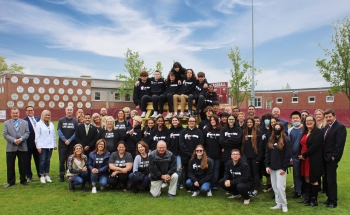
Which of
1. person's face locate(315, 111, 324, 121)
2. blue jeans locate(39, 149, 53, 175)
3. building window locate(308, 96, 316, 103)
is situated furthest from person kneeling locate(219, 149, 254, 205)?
building window locate(308, 96, 316, 103)

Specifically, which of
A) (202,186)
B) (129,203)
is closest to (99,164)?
(129,203)

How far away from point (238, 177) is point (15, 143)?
561 cm

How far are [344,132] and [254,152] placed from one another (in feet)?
6.14

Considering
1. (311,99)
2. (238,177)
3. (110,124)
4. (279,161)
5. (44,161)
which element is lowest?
(238,177)

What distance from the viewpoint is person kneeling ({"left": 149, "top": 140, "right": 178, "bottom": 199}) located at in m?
6.81

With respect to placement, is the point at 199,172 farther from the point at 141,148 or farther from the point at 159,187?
the point at 141,148

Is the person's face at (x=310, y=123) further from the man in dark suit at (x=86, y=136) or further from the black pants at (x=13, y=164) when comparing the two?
the black pants at (x=13, y=164)

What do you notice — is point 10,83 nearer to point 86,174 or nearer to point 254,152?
point 86,174

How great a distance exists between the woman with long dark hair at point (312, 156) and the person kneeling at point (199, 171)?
203 centimetres

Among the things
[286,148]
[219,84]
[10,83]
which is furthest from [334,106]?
[10,83]

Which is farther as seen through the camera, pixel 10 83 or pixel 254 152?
pixel 10 83

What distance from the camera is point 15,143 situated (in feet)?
24.8

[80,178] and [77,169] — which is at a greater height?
[77,169]

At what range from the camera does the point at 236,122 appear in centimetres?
725
